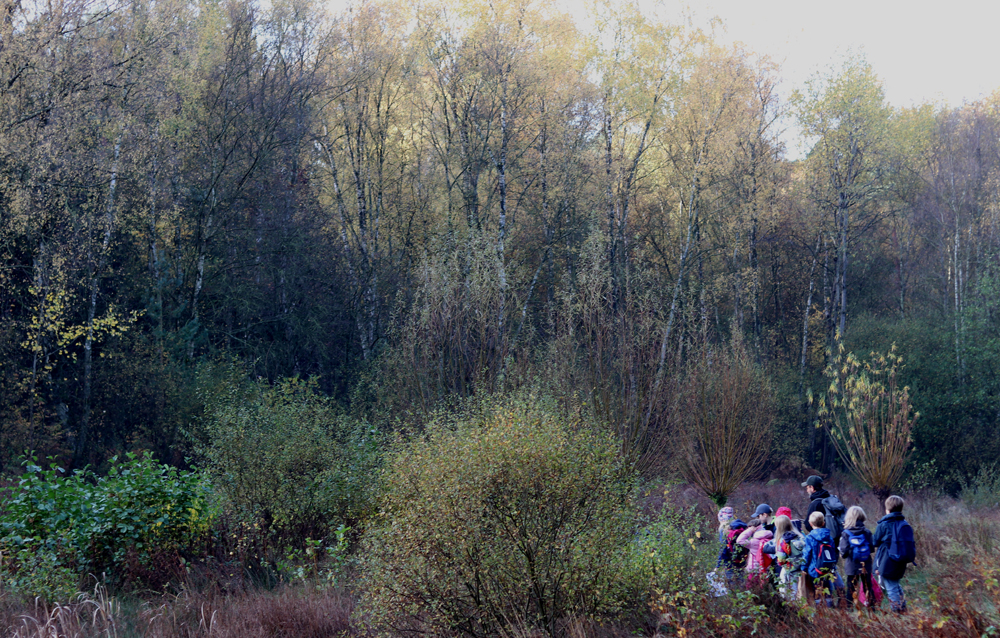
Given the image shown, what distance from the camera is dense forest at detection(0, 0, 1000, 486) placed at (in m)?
18.2

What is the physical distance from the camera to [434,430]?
7.60 m

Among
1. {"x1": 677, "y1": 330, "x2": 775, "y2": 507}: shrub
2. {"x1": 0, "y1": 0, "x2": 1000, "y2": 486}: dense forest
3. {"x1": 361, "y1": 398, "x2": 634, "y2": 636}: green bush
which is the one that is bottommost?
{"x1": 677, "y1": 330, "x2": 775, "y2": 507}: shrub

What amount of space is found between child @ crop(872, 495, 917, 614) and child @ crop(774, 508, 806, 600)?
0.81 m

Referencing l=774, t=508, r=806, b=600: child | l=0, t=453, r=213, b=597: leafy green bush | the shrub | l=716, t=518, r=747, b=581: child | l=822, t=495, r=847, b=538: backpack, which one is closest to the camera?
l=774, t=508, r=806, b=600: child

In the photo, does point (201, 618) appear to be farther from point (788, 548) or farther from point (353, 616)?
point (788, 548)

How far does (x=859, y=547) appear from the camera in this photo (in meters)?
8.29

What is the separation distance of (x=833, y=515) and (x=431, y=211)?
2172cm

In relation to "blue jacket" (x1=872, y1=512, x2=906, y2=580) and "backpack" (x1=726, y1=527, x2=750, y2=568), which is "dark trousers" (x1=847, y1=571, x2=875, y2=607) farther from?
"backpack" (x1=726, y1=527, x2=750, y2=568)

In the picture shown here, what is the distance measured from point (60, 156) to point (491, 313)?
10727 millimetres

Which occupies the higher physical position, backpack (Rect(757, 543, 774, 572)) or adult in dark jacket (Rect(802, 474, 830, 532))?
adult in dark jacket (Rect(802, 474, 830, 532))

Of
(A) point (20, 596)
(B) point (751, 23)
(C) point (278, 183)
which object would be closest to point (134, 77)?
(C) point (278, 183)

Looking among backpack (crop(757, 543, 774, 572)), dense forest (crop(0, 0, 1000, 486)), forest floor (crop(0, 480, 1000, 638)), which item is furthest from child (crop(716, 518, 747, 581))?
dense forest (crop(0, 0, 1000, 486))

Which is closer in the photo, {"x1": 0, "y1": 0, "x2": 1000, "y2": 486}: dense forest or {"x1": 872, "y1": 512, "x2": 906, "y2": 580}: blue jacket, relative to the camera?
{"x1": 872, "y1": 512, "x2": 906, "y2": 580}: blue jacket

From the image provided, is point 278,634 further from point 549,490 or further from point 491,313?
point 491,313
